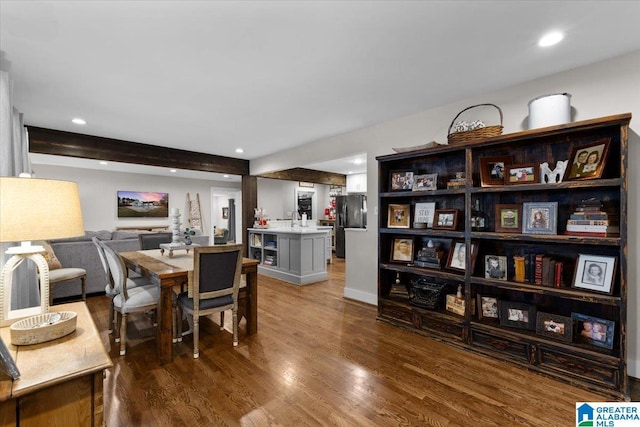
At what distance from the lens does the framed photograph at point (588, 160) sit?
204 cm

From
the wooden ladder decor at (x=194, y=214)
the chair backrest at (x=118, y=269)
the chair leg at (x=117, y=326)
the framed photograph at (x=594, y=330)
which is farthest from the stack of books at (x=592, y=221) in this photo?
the wooden ladder decor at (x=194, y=214)

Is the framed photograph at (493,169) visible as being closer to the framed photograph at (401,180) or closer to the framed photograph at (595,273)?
the framed photograph at (401,180)

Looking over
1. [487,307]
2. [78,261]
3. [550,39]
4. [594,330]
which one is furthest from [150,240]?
[594,330]

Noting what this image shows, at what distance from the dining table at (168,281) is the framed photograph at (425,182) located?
191 cm

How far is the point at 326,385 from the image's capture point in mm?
2055

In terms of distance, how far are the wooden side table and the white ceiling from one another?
5.83ft

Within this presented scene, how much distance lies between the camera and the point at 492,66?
2.29 meters

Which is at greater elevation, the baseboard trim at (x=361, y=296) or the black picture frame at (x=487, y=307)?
the black picture frame at (x=487, y=307)

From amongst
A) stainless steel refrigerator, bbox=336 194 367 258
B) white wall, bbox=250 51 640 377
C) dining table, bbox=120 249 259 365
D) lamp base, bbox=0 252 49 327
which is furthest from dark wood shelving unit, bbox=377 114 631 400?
stainless steel refrigerator, bbox=336 194 367 258

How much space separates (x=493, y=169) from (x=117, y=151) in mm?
5039

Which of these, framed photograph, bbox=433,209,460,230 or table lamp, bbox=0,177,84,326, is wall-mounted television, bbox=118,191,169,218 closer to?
table lamp, bbox=0,177,84,326

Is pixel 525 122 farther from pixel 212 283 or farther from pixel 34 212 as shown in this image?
pixel 34 212

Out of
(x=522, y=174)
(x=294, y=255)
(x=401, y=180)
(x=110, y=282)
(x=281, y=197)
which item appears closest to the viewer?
(x=522, y=174)

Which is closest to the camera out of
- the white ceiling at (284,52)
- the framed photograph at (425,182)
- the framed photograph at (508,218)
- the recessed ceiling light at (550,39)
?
the white ceiling at (284,52)
